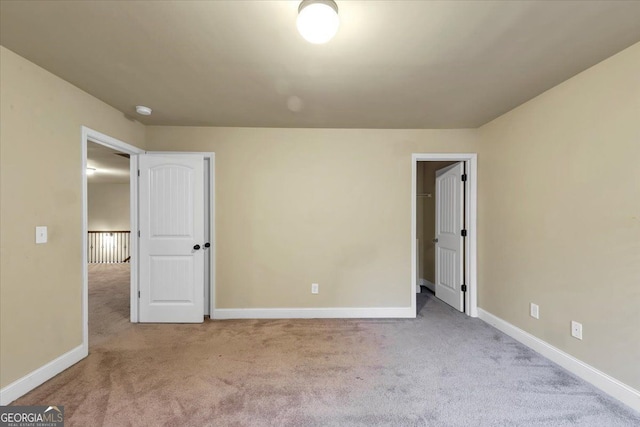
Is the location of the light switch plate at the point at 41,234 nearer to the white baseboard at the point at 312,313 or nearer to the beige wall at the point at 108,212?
the white baseboard at the point at 312,313

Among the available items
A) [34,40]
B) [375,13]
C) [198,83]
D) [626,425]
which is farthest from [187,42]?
[626,425]

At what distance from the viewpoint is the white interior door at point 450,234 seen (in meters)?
3.53

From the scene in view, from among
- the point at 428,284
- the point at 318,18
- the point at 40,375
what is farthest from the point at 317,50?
the point at 428,284

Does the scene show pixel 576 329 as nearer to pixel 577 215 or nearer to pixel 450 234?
pixel 577 215

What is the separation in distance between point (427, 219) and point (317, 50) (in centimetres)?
377

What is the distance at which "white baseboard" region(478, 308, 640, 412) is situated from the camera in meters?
1.80

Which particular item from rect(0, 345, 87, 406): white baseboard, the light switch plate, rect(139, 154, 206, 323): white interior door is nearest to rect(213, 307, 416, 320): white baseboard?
rect(139, 154, 206, 323): white interior door

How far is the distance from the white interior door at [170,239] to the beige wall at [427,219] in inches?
143

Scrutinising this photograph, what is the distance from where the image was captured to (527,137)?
2.64 m

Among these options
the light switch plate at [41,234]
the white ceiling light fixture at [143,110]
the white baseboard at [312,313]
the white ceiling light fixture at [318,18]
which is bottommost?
the white baseboard at [312,313]

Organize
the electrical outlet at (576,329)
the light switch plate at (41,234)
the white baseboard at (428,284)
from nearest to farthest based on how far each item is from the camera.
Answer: the light switch plate at (41,234), the electrical outlet at (576,329), the white baseboard at (428,284)

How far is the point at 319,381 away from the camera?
2062 millimetres

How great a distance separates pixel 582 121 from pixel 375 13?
1.93m

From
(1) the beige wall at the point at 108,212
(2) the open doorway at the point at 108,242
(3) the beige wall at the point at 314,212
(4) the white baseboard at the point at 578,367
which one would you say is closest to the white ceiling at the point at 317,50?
(3) the beige wall at the point at 314,212
